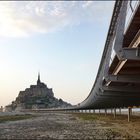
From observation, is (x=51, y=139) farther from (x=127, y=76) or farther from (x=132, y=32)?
(x=127, y=76)

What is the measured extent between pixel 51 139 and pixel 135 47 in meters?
7.77

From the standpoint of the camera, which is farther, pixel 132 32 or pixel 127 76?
pixel 127 76

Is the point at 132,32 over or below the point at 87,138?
over

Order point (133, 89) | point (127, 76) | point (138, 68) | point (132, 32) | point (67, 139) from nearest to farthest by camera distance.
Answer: point (67, 139) → point (132, 32) → point (138, 68) → point (127, 76) → point (133, 89)

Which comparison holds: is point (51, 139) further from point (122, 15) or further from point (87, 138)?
point (122, 15)

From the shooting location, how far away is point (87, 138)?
19172mm

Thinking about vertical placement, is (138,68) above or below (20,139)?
above

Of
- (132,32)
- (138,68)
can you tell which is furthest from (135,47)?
(138,68)

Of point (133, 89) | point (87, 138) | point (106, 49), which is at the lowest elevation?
point (87, 138)

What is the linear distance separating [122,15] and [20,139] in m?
9.74

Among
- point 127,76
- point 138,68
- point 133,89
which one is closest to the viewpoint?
point 138,68

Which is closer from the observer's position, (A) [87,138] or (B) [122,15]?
(A) [87,138]

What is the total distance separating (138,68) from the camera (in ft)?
101

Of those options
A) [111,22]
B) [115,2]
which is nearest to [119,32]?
[115,2]
